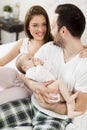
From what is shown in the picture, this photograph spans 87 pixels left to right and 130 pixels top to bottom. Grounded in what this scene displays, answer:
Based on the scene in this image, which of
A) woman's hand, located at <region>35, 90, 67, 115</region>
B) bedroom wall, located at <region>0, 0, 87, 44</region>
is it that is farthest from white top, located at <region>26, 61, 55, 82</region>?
bedroom wall, located at <region>0, 0, 87, 44</region>

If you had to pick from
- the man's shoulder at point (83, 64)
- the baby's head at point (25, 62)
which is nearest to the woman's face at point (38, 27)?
the baby's head at point (25, 62)

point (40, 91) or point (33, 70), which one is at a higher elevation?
point (33, 70)

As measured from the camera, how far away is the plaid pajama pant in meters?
1.54

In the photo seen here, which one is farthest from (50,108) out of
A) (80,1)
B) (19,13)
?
(19,13)

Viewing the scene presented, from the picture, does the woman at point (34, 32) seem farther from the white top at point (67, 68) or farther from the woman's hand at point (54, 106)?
the woman's hand at point (54, 106)

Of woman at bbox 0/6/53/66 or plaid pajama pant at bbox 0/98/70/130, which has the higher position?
woman at bbox 0/6/53/66

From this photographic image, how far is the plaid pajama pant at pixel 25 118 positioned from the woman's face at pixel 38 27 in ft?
1.90

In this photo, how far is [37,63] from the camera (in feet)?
5.65

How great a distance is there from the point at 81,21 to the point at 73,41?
5.4 inches

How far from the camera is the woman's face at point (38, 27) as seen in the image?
1.99 meters

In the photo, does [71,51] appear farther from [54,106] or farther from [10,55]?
[10,55]

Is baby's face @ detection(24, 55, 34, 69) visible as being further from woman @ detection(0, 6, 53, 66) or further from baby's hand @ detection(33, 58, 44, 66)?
woman @ detection(0, 6, 53, 66)

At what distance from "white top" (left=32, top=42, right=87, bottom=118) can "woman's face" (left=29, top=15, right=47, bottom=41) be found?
221 millimetres

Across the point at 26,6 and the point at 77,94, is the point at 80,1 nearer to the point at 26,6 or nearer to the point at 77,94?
the point at 26,6
